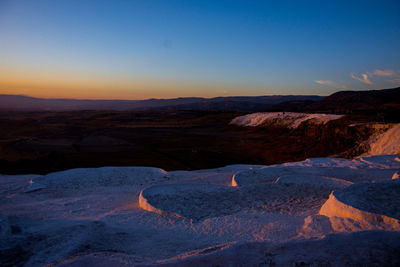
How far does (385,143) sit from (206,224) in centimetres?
1259

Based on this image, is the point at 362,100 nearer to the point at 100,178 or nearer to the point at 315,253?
the point at 100,178

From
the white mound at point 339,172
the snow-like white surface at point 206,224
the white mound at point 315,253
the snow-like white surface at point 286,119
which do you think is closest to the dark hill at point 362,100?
the snow-like white surface at point 286,119

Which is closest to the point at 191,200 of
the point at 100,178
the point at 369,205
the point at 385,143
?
the point at 369,205

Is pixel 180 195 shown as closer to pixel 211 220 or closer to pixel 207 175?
pixel 211 220

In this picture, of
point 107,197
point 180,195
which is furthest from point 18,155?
point 180,195

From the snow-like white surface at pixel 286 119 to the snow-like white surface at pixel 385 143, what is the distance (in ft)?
20.7

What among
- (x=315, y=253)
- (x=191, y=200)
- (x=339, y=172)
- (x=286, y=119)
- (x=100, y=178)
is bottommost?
(x=100, y=178)

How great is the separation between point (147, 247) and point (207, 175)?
601cm

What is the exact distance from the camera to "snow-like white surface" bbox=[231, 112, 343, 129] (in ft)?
71.9

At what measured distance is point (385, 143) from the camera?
A: 43.1ft

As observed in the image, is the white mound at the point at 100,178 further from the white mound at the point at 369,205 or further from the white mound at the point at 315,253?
the white mound at the point at 315,253

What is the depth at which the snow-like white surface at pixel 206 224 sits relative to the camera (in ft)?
8.14

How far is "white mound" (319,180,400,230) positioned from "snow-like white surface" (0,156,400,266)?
3 cm

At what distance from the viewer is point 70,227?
429cm
